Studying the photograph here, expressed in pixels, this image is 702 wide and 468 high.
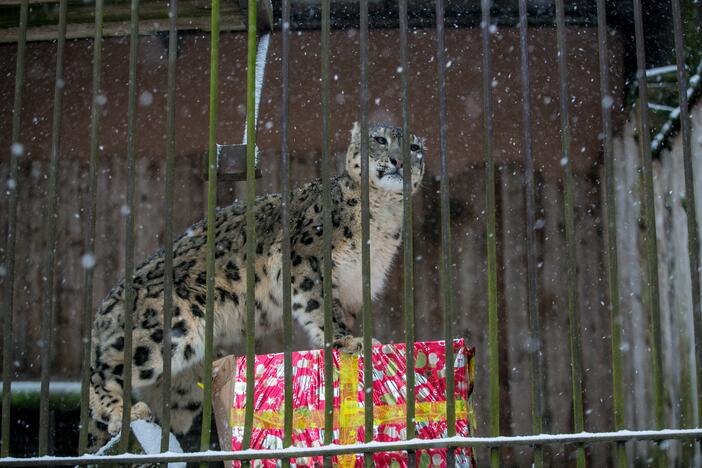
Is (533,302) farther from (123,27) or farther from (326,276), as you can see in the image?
(123,27)

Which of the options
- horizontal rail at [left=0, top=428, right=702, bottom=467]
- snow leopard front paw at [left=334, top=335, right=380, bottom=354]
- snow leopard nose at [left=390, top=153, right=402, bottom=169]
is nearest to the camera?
horizontal rail at [left=0, top=428, right=702, bottom=467]

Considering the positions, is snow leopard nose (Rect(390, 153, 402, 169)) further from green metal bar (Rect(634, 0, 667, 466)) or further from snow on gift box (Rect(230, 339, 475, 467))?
green metal bar (Rect(634, 0, 667, 466))

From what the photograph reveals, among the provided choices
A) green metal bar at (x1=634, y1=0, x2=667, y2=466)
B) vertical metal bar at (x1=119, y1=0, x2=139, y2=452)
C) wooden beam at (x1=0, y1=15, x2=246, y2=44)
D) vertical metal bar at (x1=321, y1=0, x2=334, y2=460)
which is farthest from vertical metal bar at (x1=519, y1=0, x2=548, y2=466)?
wooden beam at (x1=0, y1=15, x2=246, y2=44)

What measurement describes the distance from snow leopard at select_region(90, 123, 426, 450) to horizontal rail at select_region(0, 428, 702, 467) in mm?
1350

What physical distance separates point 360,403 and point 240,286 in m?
1.78

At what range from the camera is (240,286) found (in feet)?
15.5

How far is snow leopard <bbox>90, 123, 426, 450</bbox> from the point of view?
4211 mm

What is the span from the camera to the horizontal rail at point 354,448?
2.59m

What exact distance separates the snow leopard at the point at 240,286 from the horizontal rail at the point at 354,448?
1350mm

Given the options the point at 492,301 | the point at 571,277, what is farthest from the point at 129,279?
the point at 571,277

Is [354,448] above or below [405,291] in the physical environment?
below

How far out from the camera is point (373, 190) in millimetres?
5055

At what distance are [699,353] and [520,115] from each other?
346 cm

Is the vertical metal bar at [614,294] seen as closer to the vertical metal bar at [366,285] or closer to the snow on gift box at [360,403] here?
the snow on gift box at [360,403]
